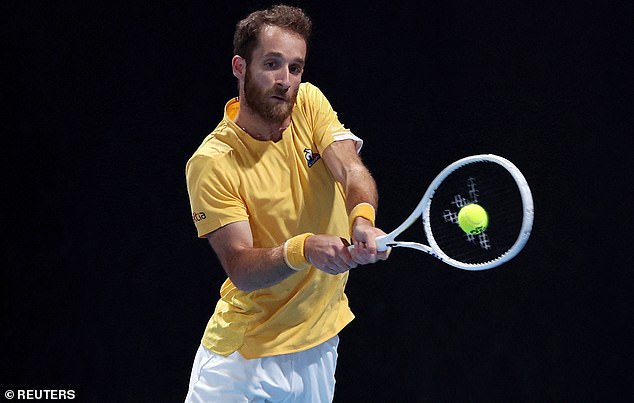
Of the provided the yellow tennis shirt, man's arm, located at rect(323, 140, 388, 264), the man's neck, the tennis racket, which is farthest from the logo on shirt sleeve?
the tennis racket

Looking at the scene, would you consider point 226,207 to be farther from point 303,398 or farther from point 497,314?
point 497,314

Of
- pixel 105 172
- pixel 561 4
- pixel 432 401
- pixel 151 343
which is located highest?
pixel 561 4

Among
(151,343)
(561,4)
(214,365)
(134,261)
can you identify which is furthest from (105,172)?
(561,4)

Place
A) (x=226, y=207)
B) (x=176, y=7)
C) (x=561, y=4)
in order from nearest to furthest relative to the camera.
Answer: (x=226, y=207), (x=561, y=4), (x=176, y=7)

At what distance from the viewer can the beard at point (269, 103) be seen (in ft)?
9.62

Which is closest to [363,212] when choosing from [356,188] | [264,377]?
[356,188]

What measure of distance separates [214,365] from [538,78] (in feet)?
5.72

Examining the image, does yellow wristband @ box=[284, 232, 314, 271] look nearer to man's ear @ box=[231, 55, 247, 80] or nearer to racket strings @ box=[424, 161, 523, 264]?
racket strings @ box=[424, 161, 523, 264]

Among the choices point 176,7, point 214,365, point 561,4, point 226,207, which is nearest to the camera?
point 226,207

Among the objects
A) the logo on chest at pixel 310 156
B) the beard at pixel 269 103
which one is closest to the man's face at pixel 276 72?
the beard at pixel 269 103

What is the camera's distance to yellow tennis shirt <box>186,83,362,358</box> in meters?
2.90

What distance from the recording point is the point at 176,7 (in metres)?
4.30

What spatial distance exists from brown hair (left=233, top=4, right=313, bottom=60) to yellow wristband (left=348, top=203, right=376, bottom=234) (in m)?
0.54

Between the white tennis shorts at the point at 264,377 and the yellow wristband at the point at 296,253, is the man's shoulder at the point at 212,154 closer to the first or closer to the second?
the yellow wristband at the point at 296,253
